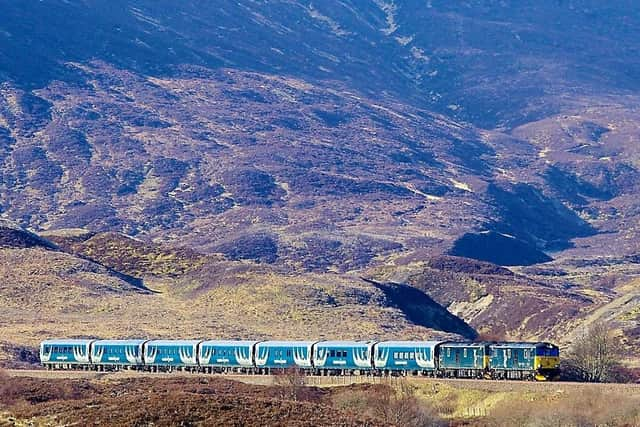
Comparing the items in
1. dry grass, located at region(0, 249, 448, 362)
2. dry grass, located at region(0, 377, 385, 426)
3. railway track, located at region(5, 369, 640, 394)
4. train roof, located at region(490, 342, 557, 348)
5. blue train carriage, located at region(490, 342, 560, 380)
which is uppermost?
dry grass, located at region(0, 249, 448, 362)

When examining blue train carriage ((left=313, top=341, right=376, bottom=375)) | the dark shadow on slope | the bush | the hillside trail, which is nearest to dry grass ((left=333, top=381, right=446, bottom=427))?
blue train carriage ((left=313, top=341, right=376, bottom=375))

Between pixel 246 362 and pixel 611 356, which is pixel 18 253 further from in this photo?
pixel 611 356

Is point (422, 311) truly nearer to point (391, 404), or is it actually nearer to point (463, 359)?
point (463, 359)

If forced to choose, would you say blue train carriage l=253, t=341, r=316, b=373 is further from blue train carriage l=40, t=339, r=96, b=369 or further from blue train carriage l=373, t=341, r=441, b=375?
blue train carriage l=40, t=339, r=96, b=369

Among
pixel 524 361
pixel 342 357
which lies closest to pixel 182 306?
pixel 342 357

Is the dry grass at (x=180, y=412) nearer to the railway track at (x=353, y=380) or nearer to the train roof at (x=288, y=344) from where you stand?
the railway track at (x=353, y=380)
